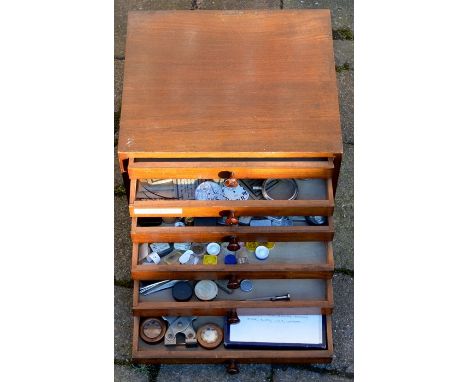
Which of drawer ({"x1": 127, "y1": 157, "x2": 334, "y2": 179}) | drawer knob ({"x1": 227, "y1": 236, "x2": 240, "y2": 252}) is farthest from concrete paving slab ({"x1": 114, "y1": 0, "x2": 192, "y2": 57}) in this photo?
drawer knob ({"x1": 227, "y1": 236, "x2": 240, "y2": 252})

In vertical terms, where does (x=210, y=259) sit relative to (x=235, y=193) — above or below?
below

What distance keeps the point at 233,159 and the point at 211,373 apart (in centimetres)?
84

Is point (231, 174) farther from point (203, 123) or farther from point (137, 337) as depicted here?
point (137, 337)

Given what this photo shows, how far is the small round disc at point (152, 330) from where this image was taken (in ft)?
10.4

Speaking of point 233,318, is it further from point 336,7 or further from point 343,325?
point 336,7

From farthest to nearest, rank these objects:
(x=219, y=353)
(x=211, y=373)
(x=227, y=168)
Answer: (x=211, y=373), (x=219, y=353), (x=227, y=168)

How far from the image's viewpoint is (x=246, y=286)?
10.5 ft

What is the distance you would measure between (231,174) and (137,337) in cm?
70

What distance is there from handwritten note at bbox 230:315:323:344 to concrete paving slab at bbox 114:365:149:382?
0.42m

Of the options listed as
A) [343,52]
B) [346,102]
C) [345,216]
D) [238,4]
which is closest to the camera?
[345,216]

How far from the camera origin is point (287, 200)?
3.09 meters

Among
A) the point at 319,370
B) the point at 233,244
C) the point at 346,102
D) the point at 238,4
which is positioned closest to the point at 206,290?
the point at 233,244

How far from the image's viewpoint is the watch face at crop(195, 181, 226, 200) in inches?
124

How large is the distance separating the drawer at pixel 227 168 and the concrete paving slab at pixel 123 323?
0.60 meters
